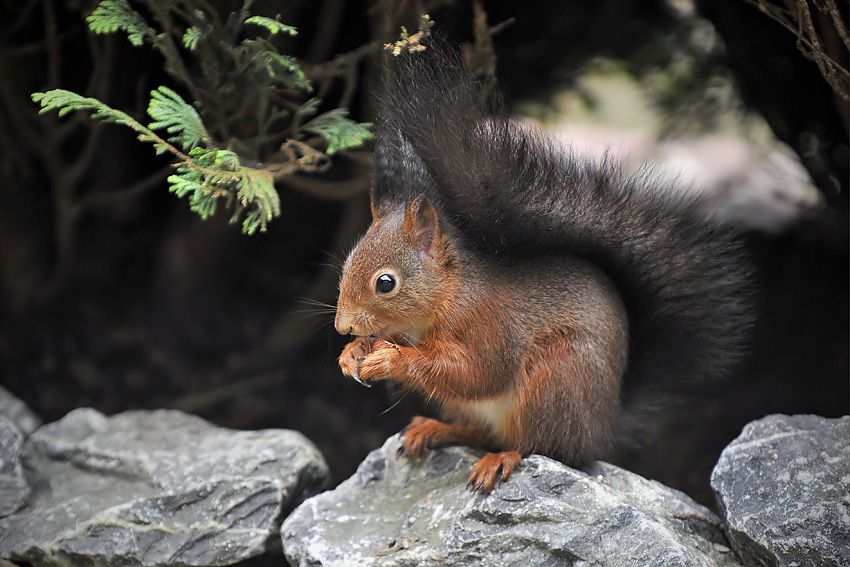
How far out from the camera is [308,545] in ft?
6.36

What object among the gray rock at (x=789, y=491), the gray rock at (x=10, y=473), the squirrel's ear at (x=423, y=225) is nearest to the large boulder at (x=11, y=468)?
the gray rock at (x=10, y=473)

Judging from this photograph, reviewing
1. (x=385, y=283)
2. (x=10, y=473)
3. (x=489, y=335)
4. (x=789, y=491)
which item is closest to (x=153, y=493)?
(x=10, y=473)

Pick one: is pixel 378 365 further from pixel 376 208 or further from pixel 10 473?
pixel 10 473

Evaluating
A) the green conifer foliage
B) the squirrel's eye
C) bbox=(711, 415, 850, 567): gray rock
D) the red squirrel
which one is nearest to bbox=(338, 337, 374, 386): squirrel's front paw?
the red squirrel

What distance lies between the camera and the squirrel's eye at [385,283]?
1.88 metres

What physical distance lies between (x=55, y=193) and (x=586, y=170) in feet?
8.55

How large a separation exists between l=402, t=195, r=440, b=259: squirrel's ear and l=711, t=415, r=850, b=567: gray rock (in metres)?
0.90

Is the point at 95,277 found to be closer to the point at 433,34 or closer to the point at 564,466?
the point at 433,34

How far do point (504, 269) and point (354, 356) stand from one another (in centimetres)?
44

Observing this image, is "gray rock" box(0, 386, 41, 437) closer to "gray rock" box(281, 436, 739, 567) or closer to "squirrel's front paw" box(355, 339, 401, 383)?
"gray rock" box(281, 436, 739, 567)

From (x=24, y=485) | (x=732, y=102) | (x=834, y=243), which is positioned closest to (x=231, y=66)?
(x=24, y=485)

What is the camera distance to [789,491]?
1.83 metres

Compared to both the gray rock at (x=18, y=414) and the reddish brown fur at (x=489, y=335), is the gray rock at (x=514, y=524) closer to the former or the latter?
the reddish brown fur at (x=489, y=335)

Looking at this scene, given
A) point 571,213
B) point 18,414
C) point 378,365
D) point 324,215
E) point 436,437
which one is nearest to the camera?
point 378,365
